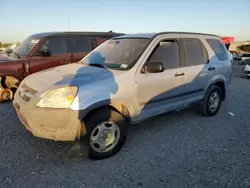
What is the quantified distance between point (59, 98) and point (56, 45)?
15.0ft

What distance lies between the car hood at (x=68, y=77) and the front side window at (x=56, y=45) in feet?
11.1

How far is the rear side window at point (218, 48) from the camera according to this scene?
17.4 ft

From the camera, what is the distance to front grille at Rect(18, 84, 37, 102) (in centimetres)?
342

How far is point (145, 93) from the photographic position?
3891mm

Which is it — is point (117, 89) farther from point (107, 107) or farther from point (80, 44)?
point (80, 44)

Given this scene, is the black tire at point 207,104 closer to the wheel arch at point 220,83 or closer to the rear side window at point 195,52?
the wheel arch at point 220,83

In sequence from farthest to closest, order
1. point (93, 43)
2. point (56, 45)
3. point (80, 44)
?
point (93, 43) → point (80, 44) → point (56, 45)

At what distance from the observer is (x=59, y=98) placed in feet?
10.4

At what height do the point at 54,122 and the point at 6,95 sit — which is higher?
the point at 54,122

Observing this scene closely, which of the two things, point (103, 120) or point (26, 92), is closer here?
point (103, 120)

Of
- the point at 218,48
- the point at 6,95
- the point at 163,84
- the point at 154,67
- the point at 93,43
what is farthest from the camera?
the point at 93,43

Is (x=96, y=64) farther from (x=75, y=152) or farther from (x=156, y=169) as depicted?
(x=156, y=169)

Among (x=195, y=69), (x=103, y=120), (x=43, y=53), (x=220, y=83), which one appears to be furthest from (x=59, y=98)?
(x=43, y=53)

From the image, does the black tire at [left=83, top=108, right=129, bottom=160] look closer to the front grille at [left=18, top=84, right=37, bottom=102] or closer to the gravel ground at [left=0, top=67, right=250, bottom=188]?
the gravel ground at [left=0, top=67, right=250, bottom=188]
